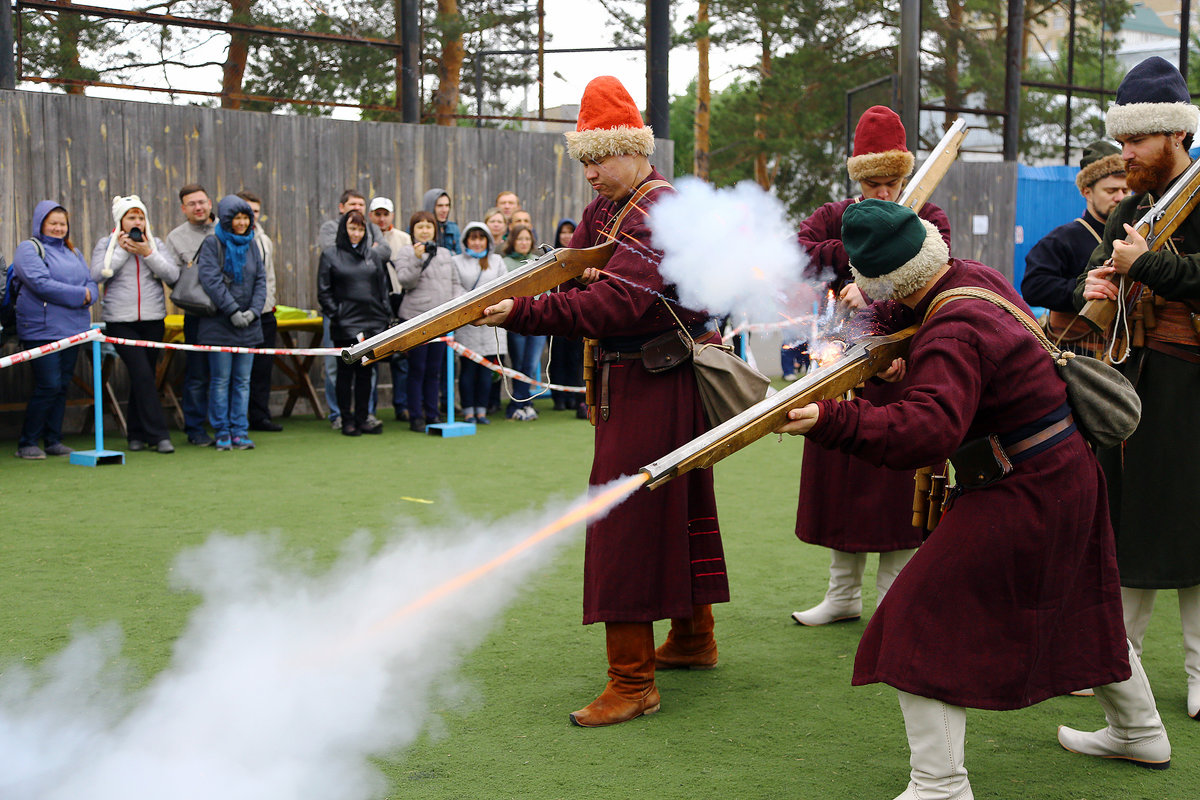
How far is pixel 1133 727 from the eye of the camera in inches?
139

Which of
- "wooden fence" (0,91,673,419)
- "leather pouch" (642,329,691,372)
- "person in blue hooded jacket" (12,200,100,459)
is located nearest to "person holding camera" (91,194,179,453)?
"person in blue hooded jacket" (12,200,100,459)

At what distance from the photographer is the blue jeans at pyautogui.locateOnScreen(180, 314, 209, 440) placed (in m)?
9.54

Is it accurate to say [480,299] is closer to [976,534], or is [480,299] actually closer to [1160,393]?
[976,534]

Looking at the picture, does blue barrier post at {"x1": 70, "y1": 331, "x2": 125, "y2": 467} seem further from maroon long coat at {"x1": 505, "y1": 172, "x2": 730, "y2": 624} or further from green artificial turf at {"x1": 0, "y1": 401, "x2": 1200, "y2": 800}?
maroon long coat at {"x1": 505, "y1": 172, "x2": 730, "y2": 624}

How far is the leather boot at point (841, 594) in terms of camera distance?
5113 mm

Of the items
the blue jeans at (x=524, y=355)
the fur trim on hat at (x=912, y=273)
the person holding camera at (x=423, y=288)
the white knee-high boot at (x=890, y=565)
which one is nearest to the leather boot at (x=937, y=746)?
the fur trim on hat at (x=912, y=273)

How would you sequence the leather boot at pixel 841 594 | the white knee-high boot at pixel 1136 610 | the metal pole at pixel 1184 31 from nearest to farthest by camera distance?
the white knee-high boot at pixel 1136 610, the leather boot at pixel 841 594, the metal pole at pixel 1184 31

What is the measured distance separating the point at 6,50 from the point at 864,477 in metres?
8.99

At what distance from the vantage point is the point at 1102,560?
3.26 meters

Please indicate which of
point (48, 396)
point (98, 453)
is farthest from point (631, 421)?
point (48, 396)

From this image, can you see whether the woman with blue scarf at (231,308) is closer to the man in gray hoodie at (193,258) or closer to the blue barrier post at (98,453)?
the man in gray hoodie at (193,258)

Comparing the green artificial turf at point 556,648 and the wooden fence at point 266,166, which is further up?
the wooden fence at point 266,166

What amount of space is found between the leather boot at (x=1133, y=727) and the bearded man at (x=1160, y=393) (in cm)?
57

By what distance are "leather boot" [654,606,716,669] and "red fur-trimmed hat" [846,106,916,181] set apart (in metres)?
1.95
